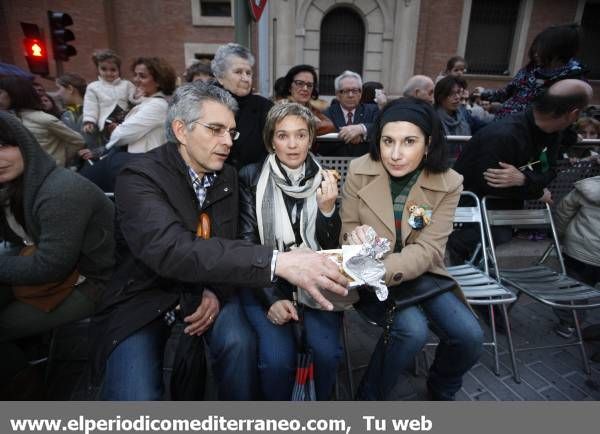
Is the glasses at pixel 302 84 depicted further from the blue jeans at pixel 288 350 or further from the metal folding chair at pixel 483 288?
the blue jeans at pixel 288 350

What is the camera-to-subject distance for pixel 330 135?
3107 millimetres

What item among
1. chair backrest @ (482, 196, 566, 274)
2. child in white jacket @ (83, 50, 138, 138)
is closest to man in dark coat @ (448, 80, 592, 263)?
chair backrest @ (482, 196, 566, 274)

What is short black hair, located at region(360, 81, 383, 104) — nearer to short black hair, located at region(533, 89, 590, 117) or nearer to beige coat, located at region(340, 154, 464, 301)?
short black hair, located at region(533, 89, 590, 117)

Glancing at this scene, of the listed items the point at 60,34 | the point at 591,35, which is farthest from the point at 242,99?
the point at 591,35

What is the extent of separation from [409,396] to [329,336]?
880 mm

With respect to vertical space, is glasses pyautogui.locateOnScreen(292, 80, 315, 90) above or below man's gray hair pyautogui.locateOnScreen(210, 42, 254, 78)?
below

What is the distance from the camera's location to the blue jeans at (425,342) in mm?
A: 1873

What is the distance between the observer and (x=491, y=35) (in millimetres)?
12711

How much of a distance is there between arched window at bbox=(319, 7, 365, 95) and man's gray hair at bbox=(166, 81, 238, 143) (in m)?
11.8

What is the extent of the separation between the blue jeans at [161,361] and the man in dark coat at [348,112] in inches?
77.2

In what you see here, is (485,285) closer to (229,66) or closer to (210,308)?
(210,308)

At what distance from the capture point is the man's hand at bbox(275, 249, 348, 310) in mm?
1434

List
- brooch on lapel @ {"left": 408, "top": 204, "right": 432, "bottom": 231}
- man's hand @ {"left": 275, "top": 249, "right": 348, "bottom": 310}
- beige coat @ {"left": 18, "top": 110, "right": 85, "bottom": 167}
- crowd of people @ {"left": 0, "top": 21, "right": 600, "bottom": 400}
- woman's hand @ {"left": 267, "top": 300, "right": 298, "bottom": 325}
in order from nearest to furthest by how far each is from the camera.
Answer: man's hand @ {"left": 275, "top": 249, "right": 348, "bottom": 310} < crowd of people @ {"left": 0, "top": 21, "right": 600, "bottom": 400} < woman's hand @ {"left": 267, "top": 300, "right": 298, "bottom": 325} < brooch on lapel @ {"left": 408, "top": 204, "right": 432, "bottom": 231} < beige coat @ {"left": 18, "top": 110, "right": 85, "bottom": 167}

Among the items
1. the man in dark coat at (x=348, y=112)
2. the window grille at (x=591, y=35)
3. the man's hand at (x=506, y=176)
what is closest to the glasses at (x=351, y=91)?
the man in dark coat at (x=348, y=112)
